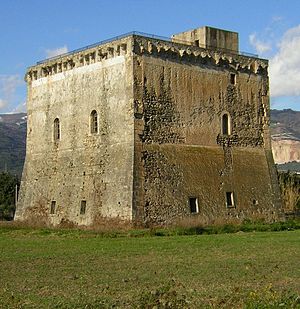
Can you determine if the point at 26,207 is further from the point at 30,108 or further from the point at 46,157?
the point at 30,108

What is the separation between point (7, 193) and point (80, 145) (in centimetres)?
1852

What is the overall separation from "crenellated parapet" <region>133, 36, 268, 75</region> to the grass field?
1132 centimetres

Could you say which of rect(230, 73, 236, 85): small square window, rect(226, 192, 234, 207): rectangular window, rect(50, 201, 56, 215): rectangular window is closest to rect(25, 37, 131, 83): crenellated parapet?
rect(50, 201, 56, 215): rectangular window

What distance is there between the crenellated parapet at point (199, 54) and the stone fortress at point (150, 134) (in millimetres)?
55

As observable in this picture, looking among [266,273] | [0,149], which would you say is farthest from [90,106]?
[0,149]

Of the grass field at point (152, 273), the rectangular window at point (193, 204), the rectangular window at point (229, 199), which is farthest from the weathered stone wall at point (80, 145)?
the grass field at point (152, 273)

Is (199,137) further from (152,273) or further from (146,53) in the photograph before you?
(152,273)

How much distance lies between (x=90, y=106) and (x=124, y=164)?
434 centimetres

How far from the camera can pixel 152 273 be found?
590 inches

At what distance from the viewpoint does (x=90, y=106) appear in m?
34.3

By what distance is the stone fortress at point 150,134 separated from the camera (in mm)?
32125

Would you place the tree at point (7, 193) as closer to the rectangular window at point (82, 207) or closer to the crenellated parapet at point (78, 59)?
the crenellated parapet at point (78, 59)

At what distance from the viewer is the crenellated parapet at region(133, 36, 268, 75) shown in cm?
3266

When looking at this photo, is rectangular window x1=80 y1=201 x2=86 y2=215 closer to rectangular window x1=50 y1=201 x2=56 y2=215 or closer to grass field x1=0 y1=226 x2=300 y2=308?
rectangular window x1=50 y1=201 x2=56 y2=215
